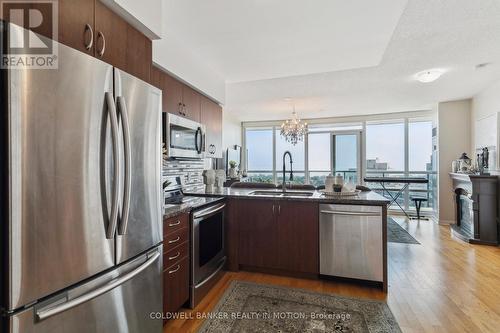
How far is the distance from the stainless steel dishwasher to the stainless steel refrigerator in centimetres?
177

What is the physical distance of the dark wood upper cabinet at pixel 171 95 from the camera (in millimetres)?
2582

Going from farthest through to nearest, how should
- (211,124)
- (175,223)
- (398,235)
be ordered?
1. (398,235)
2. (211,124)
3. (175,223)

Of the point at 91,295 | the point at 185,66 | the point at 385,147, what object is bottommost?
the point at 91,295

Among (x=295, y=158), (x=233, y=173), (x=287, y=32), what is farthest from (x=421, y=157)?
(x=287, y=32)

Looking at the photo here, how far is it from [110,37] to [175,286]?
1781mm

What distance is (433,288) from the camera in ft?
8.11

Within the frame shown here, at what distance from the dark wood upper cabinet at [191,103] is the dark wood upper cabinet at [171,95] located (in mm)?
87

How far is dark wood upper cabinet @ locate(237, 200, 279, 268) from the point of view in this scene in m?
2.76

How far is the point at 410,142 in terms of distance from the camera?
6.29 meters

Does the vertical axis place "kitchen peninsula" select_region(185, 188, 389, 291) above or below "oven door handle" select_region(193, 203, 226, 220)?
below

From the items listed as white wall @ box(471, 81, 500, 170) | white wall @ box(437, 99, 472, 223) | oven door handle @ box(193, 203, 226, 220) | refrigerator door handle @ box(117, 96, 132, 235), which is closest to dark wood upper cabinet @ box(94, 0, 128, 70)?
refrigerator door handle @ box(117, 96, 132, 235)

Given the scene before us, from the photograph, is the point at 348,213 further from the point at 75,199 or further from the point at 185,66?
the point at 185,66

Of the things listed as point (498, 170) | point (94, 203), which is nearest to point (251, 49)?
point (94, 203)

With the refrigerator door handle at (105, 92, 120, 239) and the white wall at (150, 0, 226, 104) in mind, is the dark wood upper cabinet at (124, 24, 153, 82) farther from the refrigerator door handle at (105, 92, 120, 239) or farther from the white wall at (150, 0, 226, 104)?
the white wall at (150, 0, 226, 104)
